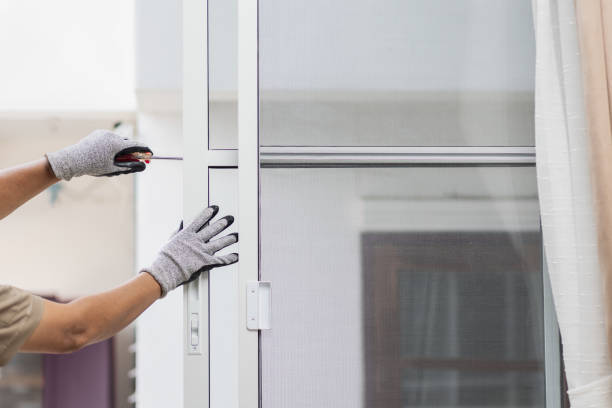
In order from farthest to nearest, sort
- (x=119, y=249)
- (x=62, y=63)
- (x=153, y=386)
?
(x=119, y=249) → (x=62, y=63) → (x=153, y=386)

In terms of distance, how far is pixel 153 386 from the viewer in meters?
2.82

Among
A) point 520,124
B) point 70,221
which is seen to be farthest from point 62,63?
point 520,124

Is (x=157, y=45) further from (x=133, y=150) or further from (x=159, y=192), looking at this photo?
(x=133, y=150)

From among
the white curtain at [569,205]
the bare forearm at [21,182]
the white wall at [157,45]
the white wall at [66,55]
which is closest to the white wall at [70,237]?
the white wall at [66,55]

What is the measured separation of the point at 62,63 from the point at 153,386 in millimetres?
1858

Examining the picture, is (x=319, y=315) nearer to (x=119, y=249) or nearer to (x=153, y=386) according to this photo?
(x=153, y=386)

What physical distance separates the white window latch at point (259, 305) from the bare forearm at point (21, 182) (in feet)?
1.56

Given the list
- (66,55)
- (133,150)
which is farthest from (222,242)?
(66,55)

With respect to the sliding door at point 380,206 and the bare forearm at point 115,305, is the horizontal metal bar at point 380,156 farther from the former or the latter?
the bare forearm at point 115,305

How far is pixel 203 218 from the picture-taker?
112cm

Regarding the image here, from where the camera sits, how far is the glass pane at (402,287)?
3.67ft

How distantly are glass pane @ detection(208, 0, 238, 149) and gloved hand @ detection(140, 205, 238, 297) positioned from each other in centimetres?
16

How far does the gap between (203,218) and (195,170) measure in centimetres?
10

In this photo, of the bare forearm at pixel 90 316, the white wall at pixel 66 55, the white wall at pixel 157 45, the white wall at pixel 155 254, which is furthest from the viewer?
the white wall at pixel 66 55
